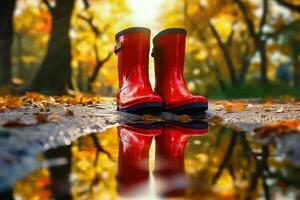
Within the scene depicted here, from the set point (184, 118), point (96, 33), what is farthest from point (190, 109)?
point (96, 33)

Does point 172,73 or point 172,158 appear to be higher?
point 172,73

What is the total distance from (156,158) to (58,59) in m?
9.02

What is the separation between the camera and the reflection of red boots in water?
144cm

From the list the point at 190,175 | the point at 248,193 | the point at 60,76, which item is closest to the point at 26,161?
the point at 190,175

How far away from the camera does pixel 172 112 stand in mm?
3736

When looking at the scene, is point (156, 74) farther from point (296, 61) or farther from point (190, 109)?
point (296, 61)

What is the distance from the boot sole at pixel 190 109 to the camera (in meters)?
3.68

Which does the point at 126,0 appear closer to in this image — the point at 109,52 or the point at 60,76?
the point at 109,52

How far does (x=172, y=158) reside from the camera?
195 cm

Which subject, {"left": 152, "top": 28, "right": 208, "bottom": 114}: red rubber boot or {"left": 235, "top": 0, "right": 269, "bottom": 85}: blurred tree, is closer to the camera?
{"left": 152, "top": 28, "right": 208, "bottom": 114}: red rubber boot

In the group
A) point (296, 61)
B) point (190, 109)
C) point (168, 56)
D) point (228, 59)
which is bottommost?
point (190, 109)

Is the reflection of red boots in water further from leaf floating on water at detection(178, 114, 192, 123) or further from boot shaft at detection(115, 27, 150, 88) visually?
boot shaft at detection(115, 27, 150, 88)

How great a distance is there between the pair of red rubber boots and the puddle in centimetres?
102

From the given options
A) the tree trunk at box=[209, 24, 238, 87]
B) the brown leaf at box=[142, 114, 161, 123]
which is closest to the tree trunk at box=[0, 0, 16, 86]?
the brown leaf at box=[142, 114, 161, 123]
